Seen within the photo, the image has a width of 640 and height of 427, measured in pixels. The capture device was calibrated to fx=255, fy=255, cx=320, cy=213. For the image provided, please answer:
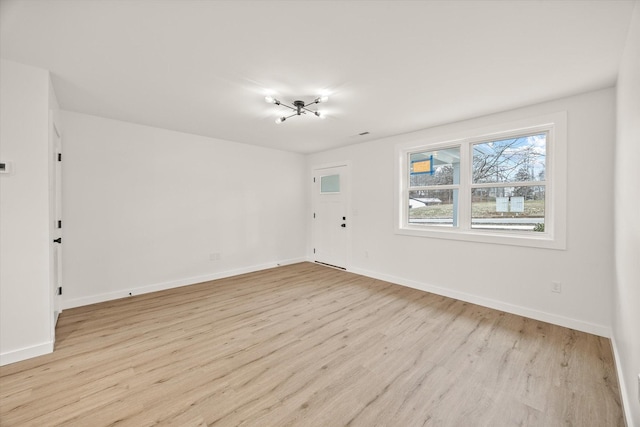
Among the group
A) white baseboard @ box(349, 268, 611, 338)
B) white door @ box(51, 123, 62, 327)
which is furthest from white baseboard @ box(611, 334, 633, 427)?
white door @ box(51, 123, 62, 327)

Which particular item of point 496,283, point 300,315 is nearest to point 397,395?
point 300,315

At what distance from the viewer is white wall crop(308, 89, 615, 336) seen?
8.57 ft

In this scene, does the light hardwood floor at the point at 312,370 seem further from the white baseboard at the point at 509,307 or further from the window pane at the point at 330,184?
the window pane at the point at 330,184

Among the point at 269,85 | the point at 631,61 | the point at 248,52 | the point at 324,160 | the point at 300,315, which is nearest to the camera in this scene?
the point at 631,61

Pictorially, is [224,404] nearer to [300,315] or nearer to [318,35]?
[300,315]

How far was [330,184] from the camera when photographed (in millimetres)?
5574

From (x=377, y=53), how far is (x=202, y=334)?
3.11 metres

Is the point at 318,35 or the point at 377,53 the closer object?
the point at 318,35

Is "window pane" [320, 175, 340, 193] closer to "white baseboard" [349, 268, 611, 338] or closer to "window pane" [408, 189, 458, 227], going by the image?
"window pane" [408, 189, 458, 227]

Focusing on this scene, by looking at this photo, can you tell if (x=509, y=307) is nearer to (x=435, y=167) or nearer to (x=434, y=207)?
(x=434, y=207)

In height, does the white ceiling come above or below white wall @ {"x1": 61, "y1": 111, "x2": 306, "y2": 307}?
above

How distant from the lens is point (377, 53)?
1988mm

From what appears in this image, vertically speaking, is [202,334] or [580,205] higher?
[580,205]

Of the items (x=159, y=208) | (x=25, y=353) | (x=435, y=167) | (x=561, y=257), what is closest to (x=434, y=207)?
(x=435, y=167)
